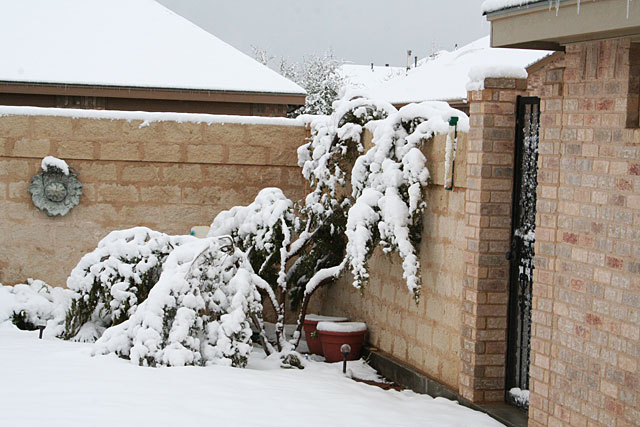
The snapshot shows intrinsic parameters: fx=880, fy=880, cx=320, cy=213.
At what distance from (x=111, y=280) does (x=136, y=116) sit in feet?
8.90

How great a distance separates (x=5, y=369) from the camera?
6941 mm

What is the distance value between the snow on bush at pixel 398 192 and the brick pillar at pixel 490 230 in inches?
28.1

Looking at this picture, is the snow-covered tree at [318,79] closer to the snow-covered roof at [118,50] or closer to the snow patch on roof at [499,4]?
the snow-covered roof at [118,50]

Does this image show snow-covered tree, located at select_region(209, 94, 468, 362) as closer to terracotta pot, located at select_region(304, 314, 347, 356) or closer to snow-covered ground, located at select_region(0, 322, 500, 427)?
terracotta pot, located at select_region(304, 314, 347, 356)

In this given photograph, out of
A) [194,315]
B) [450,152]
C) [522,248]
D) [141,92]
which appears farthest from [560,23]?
[141,92]

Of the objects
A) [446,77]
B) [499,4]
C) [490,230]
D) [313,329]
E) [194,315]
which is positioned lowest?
[313,329]

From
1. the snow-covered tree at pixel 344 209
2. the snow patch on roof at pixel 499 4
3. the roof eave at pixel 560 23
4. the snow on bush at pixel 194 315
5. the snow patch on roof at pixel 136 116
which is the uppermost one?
the snow patch on roof at pixel 499 4

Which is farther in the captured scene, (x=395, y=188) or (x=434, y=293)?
(x=395, y=188)

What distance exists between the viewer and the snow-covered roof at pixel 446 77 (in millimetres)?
17594

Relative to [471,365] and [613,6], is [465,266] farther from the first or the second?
[613,6]

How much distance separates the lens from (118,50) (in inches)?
709

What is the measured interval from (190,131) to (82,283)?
2762 millimetres

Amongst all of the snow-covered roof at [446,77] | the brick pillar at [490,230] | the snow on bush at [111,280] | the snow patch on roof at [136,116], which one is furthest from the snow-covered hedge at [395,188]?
the snow-covered roof at [446,77]

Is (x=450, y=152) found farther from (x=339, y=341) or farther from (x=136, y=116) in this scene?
(x=136, y=116)
